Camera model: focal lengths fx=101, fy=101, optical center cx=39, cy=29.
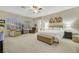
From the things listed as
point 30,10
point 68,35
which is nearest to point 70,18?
point 68,35

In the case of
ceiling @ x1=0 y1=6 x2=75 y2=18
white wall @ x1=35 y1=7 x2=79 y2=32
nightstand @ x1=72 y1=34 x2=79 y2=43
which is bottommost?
nightstand @ x1=72 y1=34 x2=79 y2=43

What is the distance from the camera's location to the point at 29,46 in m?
1.71

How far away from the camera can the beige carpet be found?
168 centimetres

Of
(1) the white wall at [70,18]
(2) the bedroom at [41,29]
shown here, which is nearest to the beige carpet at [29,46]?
(2) the bedroom at [41,29]

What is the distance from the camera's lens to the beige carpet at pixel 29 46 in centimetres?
168

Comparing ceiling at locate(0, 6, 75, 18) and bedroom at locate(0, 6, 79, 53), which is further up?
ceiling at locate(0, 6, 75, 18)

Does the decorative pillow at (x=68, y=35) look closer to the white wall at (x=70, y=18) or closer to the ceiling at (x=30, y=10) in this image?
the white wall at (x=70, y=18)

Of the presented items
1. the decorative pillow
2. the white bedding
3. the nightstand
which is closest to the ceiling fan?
the white bedding

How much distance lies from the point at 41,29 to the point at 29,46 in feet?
1.16

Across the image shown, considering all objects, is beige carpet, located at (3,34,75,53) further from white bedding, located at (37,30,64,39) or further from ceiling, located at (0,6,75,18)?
ceiling, located at (0,6,75,18)

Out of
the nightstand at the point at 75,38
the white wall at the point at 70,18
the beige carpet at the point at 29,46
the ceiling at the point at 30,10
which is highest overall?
the ceiling at the point at 30,10

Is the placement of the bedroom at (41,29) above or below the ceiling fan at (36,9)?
below
